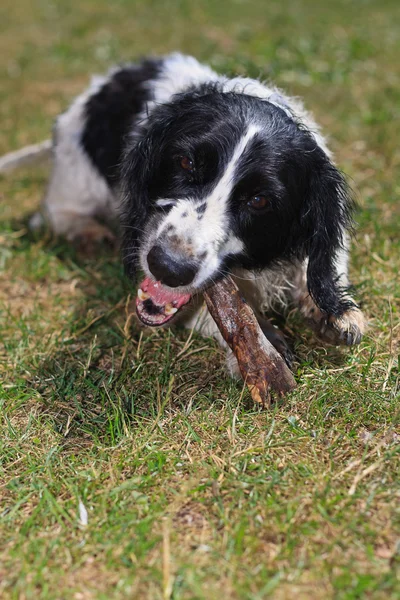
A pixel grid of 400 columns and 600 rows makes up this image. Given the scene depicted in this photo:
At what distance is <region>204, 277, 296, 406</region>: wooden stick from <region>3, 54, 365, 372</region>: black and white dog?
0.10 metres

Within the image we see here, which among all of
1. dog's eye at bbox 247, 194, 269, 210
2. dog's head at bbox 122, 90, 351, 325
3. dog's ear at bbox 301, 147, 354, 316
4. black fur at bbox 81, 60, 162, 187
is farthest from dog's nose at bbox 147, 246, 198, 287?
black fur at bbox 81, 60, 162, 187

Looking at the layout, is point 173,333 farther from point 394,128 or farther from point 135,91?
point 394,128

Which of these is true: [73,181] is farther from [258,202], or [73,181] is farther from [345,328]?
[345,328]

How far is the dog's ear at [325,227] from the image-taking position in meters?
3.39

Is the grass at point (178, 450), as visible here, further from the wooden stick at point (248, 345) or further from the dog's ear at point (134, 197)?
the dog's ear at point (134, 197)

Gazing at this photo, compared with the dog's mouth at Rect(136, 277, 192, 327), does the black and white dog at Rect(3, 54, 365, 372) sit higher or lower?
higher

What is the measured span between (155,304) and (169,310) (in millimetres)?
73

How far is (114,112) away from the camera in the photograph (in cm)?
453

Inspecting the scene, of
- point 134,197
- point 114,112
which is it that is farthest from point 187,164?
point 114,112

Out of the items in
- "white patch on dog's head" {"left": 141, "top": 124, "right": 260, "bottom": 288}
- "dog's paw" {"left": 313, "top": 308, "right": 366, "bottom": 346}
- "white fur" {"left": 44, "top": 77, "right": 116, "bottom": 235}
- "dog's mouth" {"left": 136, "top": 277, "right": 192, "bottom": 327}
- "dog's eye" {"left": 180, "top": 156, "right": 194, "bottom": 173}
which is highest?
"dog's eye" {"left": 180, "top": 156, "right": 194, "bottom": 173}

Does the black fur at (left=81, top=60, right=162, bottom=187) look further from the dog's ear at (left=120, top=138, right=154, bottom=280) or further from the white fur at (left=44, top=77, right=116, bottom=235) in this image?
the dog's ear at (left=120, top=138, right=154, bottom=280)

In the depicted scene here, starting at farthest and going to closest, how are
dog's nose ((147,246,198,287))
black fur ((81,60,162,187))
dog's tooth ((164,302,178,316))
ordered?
1. black fur ((81,60,162,187))
2. dog's tooth ((164,302,178,316))
3. dog's nose ((147,246,198,287))

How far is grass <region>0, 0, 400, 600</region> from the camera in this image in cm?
232

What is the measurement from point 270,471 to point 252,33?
7.94 metres
